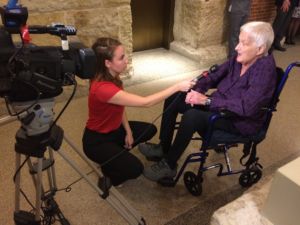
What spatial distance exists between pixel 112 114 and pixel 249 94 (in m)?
0.74

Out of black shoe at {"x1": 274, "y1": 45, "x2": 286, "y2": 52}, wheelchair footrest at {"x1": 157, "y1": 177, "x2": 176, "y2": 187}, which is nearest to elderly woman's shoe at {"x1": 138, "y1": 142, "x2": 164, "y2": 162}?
wheelchair footrest at {"x1": 157, "y1": 177, "x2": 176, "y2": 187}

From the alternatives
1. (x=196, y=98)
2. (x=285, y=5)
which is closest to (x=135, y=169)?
(x=196, y=98)

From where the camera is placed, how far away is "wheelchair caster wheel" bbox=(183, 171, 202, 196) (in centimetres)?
179

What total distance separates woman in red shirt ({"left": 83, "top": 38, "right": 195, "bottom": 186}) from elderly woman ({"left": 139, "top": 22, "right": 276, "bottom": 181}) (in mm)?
209

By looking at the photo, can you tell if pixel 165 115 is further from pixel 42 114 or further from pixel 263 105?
pixel 42 114

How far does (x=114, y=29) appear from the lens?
2779mm

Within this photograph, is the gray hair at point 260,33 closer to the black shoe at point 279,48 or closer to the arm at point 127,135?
the arm at point 127,135

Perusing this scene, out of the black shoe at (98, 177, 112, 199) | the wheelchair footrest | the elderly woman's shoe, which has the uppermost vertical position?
the black shoe at (98, 177, 112, 199)

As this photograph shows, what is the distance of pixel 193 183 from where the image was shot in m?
1.82

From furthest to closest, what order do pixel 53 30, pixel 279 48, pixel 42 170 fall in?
pixel 279 48, pixel 42 170, pixel 53 30

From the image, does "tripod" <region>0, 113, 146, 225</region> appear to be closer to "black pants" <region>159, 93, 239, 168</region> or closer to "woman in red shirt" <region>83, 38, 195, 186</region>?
"woman in red shirt" <region>83, 38, 195, 186</region>

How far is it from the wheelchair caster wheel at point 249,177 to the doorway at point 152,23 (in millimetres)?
2315

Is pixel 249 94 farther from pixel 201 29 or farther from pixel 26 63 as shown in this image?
pixel 201 29

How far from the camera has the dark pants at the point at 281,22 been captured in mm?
3916
